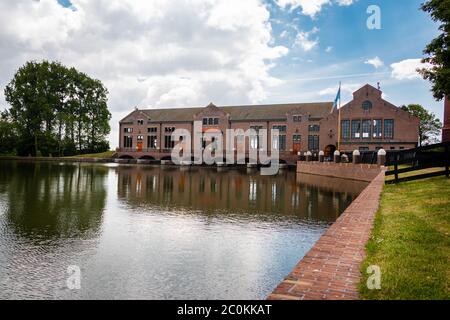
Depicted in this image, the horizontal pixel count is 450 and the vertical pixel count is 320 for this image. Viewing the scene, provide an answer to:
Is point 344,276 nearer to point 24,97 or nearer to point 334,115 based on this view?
point 334,115

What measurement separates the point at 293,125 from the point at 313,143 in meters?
5.30

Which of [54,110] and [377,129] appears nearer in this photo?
[377,129]

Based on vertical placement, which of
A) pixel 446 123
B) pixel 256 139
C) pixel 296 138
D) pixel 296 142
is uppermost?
pixel 446 123

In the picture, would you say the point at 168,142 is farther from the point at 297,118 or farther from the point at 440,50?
the point at 440,50

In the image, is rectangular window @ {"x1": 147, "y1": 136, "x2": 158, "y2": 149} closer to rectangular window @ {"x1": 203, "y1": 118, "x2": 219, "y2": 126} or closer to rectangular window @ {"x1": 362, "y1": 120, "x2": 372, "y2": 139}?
rectangular window @ {"x1": 203, "y1": 118, "x2": 219, "y2": 126}

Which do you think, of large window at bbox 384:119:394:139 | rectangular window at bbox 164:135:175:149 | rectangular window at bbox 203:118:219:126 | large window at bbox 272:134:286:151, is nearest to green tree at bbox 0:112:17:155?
rectangular window at bbox 164:135:175:149

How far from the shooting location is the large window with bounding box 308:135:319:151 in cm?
6781

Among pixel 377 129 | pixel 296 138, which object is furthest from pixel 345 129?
pixel 296 138

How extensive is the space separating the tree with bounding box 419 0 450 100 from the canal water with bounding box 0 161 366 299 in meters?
7.59

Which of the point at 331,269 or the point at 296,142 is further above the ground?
the point at 296,142

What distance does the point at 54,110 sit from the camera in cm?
8369

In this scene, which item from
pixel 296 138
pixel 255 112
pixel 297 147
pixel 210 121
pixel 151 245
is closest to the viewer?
pixel 151 245
